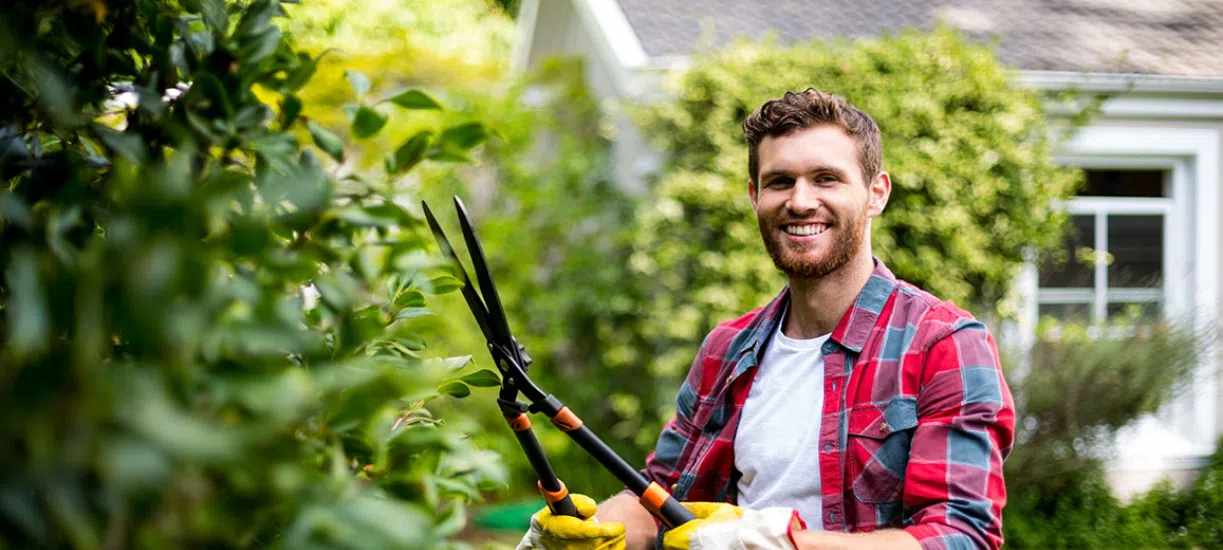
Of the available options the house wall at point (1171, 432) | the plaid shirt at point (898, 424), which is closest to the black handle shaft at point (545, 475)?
the plaid shirt at point (898, 424)

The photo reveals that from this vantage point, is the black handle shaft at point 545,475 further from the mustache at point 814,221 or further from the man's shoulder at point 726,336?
the mustache at point 814,221

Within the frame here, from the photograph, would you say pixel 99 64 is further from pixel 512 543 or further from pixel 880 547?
pixel 512 543

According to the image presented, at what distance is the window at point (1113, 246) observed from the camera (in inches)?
270

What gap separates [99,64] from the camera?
1151 millimetres

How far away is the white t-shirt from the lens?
7.72ft

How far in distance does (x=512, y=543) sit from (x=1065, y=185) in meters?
3.81

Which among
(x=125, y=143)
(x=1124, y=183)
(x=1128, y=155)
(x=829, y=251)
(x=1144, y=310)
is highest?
(x=125, y=143)

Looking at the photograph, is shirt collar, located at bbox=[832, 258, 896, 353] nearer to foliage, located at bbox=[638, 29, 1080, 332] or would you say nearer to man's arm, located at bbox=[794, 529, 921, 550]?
man's arm, located at bbox=[794, 529, 921, 550]

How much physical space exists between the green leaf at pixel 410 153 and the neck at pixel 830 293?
1481mm

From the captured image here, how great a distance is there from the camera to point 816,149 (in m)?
2.50

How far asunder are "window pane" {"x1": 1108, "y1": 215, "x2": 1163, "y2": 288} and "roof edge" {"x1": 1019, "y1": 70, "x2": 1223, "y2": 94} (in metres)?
0.86

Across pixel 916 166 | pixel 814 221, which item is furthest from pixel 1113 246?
pixel 814 221

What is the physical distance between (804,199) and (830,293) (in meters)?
0.25

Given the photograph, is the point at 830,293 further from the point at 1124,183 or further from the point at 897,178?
the point at 1124,183
